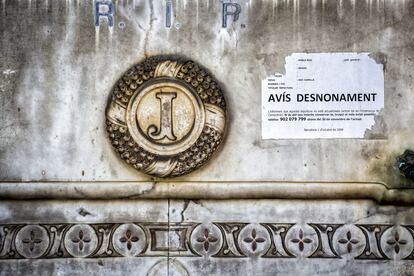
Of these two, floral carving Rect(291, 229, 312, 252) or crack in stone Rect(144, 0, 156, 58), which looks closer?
floral carving Rect(291, 229, 312, 252)

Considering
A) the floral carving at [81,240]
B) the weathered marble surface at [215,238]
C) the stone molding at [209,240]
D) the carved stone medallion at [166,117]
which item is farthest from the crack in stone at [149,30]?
the floral carving at [81,240]

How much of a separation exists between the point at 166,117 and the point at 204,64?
0.51 m

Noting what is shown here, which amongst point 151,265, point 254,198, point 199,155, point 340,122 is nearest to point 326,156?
point 340,122

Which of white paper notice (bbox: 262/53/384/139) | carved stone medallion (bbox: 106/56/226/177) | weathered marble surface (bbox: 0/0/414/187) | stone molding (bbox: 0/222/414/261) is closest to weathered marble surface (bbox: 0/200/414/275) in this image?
stone molding (bbox: 0/222/414/261)

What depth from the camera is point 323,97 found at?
5180 millimetres

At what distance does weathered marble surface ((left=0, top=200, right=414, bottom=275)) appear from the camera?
5078mm

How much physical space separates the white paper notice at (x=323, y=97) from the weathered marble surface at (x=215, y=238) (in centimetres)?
57

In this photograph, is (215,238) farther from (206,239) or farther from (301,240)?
(301,240)

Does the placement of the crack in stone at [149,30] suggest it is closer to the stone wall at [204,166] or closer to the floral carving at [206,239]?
the stone wall at [204,166]

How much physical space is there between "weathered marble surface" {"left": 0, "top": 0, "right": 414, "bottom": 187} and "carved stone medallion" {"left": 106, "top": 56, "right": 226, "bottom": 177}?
107 mm

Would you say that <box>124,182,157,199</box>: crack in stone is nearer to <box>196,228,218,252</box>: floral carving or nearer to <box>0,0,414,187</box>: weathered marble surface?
<box>0,0,414,187</box>: weathered marble surface

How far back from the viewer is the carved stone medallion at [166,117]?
16.7 ft

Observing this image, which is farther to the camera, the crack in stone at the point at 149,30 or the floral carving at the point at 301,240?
the crack in stone at the point at 149,30

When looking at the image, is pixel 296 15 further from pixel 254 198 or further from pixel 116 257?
pixel 116 257
